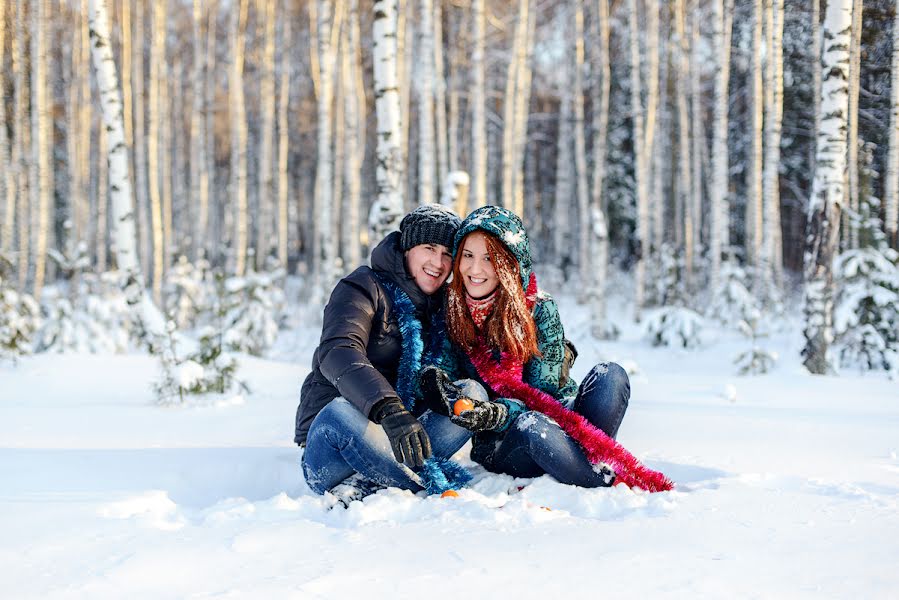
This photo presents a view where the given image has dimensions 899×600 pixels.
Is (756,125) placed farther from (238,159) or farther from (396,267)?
(396,267)

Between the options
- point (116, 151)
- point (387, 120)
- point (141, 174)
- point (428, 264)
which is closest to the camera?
point (428, 264)

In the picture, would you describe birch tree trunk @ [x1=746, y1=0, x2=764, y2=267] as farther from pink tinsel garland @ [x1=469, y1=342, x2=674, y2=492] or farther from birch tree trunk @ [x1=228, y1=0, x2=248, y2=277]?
pink tinsel garland @ [x1=469, y1=342, x2=674, y2=492]

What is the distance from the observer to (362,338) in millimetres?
2695

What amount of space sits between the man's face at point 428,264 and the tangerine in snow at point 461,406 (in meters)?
→ 0.53

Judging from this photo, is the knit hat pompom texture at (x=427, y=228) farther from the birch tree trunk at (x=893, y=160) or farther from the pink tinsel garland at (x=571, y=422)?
the birch tree trunk at (x=893, y=160)

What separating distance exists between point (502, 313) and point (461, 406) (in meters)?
0.44

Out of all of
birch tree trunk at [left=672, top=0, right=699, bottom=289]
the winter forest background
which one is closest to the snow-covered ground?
the winter forest background

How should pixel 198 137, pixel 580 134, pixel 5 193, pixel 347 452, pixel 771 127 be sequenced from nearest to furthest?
1. pixel 347 452
2. pixel 771 127
3. pixel 580 134
4. pixel 5 193
5. pixel 198 137

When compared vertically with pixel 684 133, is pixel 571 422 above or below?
below

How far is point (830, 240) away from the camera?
6023 millimetres

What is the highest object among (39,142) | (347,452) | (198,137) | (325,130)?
(198,137)

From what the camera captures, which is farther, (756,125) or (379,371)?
(756,125)

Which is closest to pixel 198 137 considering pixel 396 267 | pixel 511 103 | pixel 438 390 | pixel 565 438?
pixel 511 103

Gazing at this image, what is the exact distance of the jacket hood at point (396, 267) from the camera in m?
2.86
